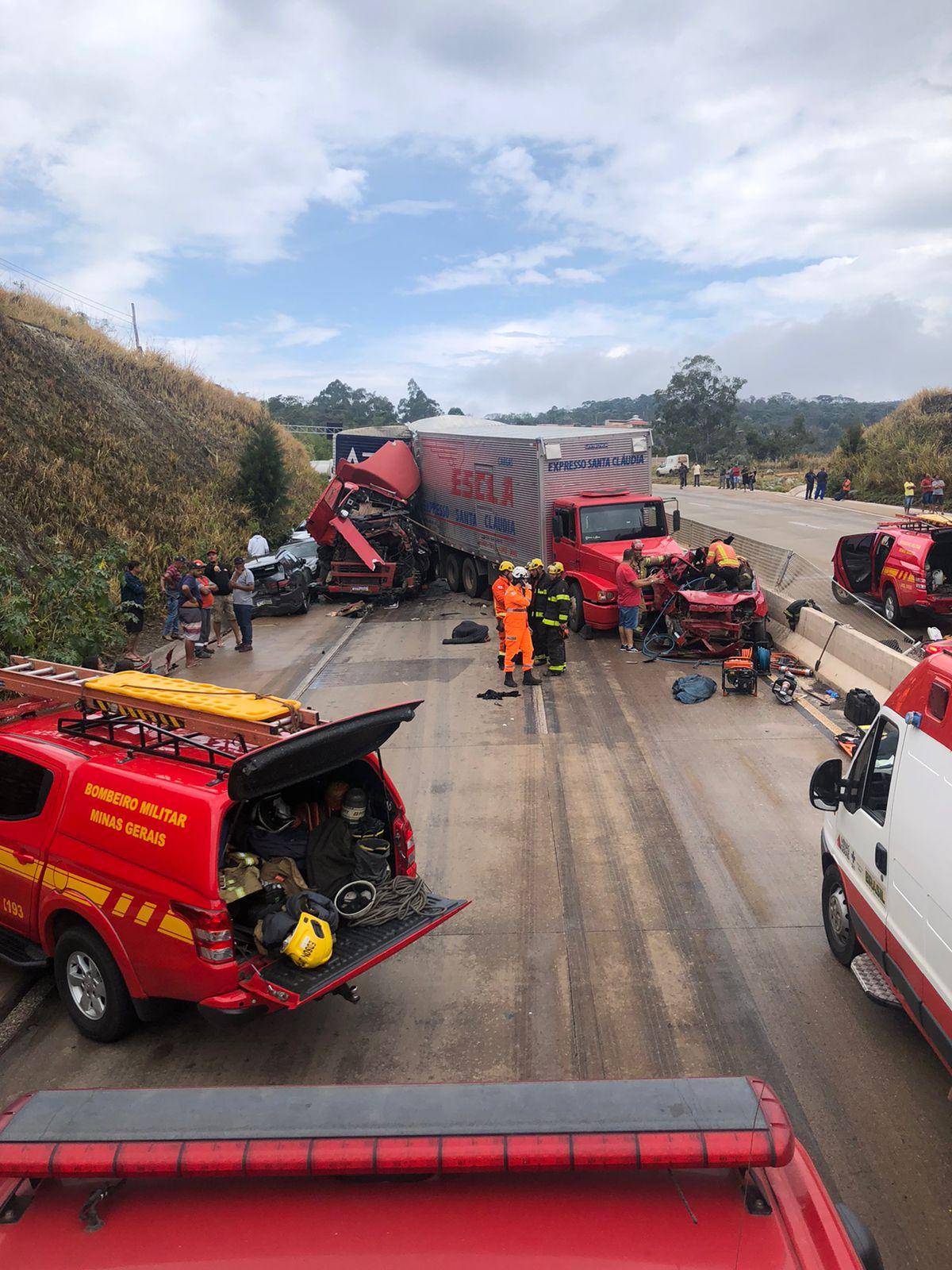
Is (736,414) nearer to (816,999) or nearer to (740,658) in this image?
(740,658)

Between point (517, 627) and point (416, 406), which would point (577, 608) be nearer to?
point (517, 627)

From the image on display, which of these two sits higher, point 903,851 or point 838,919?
point 903,851

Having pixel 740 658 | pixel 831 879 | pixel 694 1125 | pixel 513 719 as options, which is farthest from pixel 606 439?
pixel 694 1125

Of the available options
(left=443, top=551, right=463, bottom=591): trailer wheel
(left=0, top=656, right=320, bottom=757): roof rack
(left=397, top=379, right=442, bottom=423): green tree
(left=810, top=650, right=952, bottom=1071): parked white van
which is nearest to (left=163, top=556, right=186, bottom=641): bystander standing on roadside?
(left=443, top=551, right=463, bottom=591): trailer wheel

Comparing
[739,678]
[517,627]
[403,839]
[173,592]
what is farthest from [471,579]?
[403,839]

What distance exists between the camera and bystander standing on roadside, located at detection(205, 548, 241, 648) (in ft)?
47.8

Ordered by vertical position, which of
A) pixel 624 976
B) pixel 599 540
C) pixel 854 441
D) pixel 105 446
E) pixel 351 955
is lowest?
pixel 624 976

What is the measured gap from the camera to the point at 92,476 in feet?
64.1

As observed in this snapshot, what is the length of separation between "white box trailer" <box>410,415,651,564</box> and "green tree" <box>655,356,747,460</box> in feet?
200

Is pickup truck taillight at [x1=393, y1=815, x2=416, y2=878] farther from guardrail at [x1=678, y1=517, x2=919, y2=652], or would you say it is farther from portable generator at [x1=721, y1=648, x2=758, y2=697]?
guardrail at [x1=678, y1=517, x2=919, y2=652]

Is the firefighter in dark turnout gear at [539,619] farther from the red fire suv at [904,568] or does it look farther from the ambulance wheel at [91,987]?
the ambulance wheel at [91,987]

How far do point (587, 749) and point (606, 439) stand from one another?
7581 mm

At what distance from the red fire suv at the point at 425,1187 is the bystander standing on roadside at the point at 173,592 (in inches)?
487

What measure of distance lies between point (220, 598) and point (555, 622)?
6.35 m
